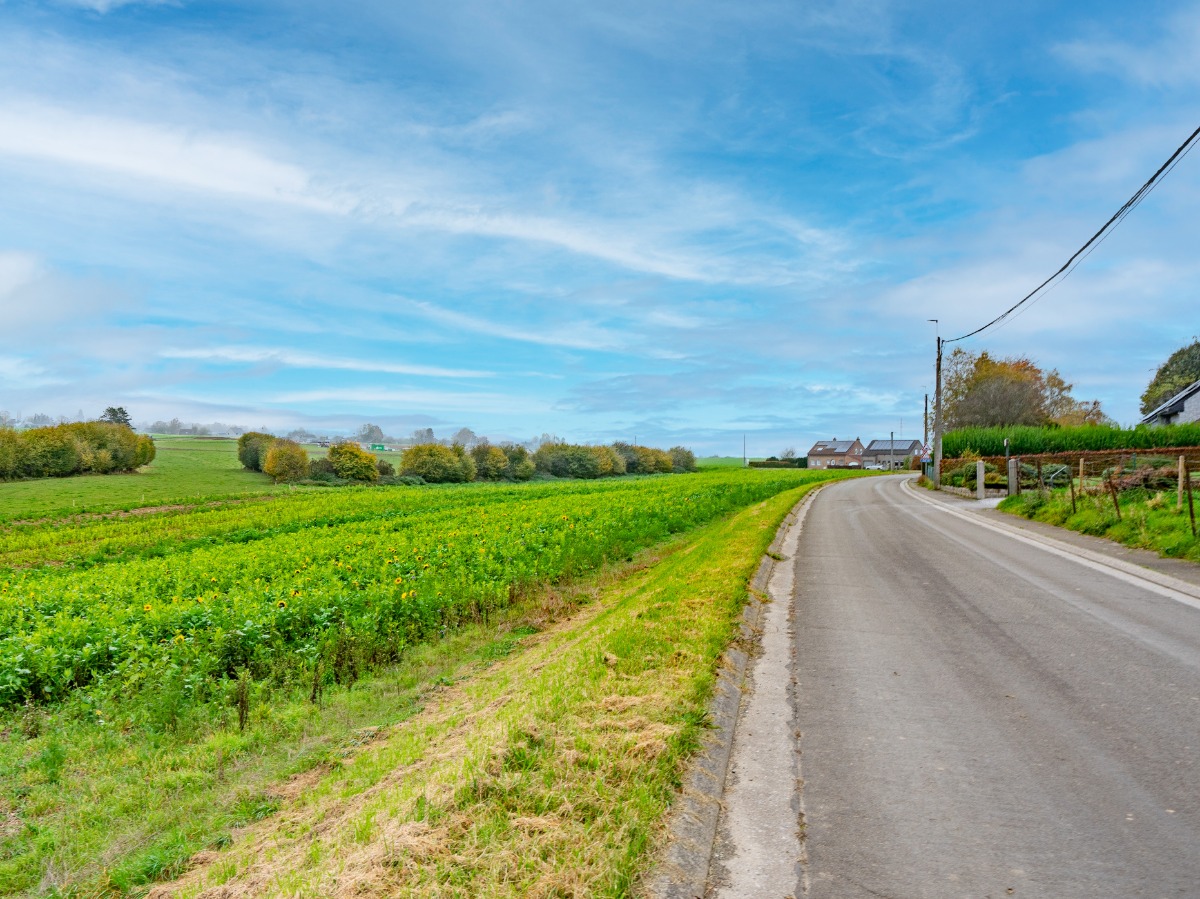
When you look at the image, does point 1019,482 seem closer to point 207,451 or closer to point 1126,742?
point 1126,742

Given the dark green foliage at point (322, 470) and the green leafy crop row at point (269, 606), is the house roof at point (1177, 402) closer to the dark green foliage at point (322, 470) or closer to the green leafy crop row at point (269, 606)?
the green leafy crop row at point (269, 606)

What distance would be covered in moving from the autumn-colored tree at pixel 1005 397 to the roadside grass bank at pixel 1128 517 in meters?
57.6

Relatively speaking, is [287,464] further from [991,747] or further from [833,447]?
[833,447]

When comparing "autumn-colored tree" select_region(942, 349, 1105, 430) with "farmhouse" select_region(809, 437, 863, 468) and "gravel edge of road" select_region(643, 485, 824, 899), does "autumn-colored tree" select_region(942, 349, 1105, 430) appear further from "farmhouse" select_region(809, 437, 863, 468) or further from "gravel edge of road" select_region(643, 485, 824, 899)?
"gravel edge of road" select_region(643, 485, 824, 899)

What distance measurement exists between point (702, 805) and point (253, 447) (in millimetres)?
87446

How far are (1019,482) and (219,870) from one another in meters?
28.5

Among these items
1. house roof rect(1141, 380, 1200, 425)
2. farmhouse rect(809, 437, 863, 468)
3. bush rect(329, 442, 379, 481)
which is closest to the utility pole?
house roof rect(1141, 380, 1200, 425)

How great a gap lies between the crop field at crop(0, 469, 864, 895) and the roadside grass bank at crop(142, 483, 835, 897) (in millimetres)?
795

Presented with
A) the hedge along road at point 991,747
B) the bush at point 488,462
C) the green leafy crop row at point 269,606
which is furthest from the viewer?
the bush at point 488,462

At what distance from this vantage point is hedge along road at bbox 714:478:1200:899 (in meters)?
3.18

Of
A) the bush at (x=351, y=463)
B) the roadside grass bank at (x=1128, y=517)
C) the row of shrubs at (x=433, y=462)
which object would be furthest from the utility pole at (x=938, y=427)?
the bush at (x=351, y=463)

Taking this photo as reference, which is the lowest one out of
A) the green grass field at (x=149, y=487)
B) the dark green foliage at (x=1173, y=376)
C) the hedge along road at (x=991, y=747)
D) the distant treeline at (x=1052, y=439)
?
the green grass field at (x=149, y=487)

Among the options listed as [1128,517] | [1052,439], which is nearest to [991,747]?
[1128,517]

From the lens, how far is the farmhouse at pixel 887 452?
13888cm
